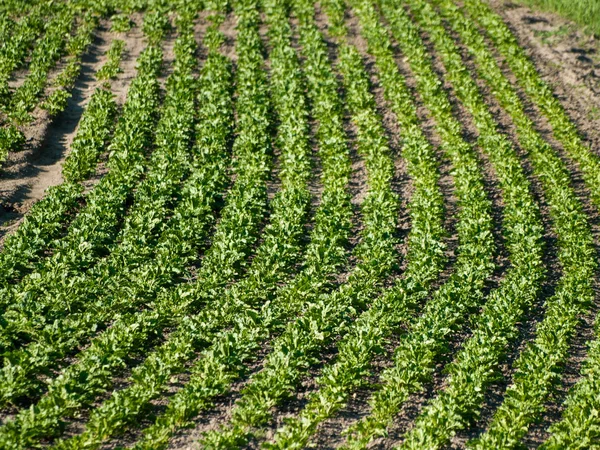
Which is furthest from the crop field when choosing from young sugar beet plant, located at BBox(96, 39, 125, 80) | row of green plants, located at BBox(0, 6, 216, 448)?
young sugar beet plant, located at BBox(96, 39, 125, 80)

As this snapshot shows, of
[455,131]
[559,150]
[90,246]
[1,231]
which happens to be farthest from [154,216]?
[559,150]

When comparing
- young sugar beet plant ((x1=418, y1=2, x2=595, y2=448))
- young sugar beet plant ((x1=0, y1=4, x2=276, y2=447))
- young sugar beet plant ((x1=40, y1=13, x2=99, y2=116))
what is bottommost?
young sugar beet plant ((x1=418, y1=2, x2=595, y2=448))

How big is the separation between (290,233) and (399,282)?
228 centimetres

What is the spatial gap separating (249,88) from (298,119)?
194 centimetres

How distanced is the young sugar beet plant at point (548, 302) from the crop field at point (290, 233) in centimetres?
5

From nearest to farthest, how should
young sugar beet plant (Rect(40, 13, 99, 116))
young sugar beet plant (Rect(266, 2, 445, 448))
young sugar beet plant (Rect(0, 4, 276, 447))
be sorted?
young sugar beet plant (Rect(266, 2, 445, 448)) < young sugar beet plant (Rect(0, 4, 276, 447)) < young sugar beet plant (Rect(40, 13, 99, 116))

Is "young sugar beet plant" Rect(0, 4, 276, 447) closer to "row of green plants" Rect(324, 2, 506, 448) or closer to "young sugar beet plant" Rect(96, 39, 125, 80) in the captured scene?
"young sugar beet plant" Rect(96, 39, 125, 80)

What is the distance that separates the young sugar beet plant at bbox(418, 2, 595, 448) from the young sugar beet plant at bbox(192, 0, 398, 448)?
278 cm

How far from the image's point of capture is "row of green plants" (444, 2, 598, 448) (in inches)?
404

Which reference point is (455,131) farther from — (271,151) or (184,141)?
(184,141)

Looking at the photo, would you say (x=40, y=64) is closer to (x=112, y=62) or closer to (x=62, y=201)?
(x=112, y=62)

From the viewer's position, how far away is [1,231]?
13.0 metres

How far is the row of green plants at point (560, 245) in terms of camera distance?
10258 millimetres

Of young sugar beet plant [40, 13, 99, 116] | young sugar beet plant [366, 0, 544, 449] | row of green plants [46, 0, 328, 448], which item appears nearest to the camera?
row of green plants [46, 0, 328, 448]
